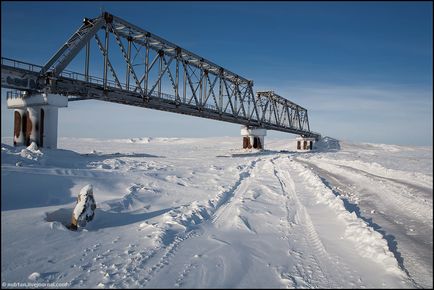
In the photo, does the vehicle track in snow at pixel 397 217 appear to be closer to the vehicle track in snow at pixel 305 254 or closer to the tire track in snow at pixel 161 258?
the vehicle track in snow at pixel 305 254

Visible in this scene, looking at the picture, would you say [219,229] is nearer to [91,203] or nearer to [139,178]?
[91,203]

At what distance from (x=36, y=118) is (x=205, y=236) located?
58.1 feet

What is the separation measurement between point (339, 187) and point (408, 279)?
1011 centimetres

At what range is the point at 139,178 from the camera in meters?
13.2

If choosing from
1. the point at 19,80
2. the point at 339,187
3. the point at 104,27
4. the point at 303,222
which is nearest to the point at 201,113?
the point at 104,27

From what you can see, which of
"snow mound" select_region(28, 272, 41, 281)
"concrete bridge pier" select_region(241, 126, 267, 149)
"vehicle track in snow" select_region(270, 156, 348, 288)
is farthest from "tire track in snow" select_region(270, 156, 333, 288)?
"concrete bridge pier" select_region(241, 126, 267, 149)

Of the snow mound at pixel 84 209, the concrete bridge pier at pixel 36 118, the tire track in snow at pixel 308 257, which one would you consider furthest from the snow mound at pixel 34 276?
the concrete bridge pier at pixel 36 118

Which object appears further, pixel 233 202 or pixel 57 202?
pixel 233 202

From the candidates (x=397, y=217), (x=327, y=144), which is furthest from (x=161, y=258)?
(x=327, y=144)

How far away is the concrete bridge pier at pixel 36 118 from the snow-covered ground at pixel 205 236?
7497 millimetres

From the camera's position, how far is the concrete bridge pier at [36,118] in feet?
65.2

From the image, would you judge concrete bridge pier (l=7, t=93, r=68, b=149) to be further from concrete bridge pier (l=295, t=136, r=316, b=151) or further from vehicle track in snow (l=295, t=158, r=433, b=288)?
concrete bridge pier (l=295, t=136, r=316, b=151)

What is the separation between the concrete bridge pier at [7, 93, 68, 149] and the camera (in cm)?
1986

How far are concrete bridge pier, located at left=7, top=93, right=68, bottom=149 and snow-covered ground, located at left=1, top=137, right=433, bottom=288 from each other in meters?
7.50
